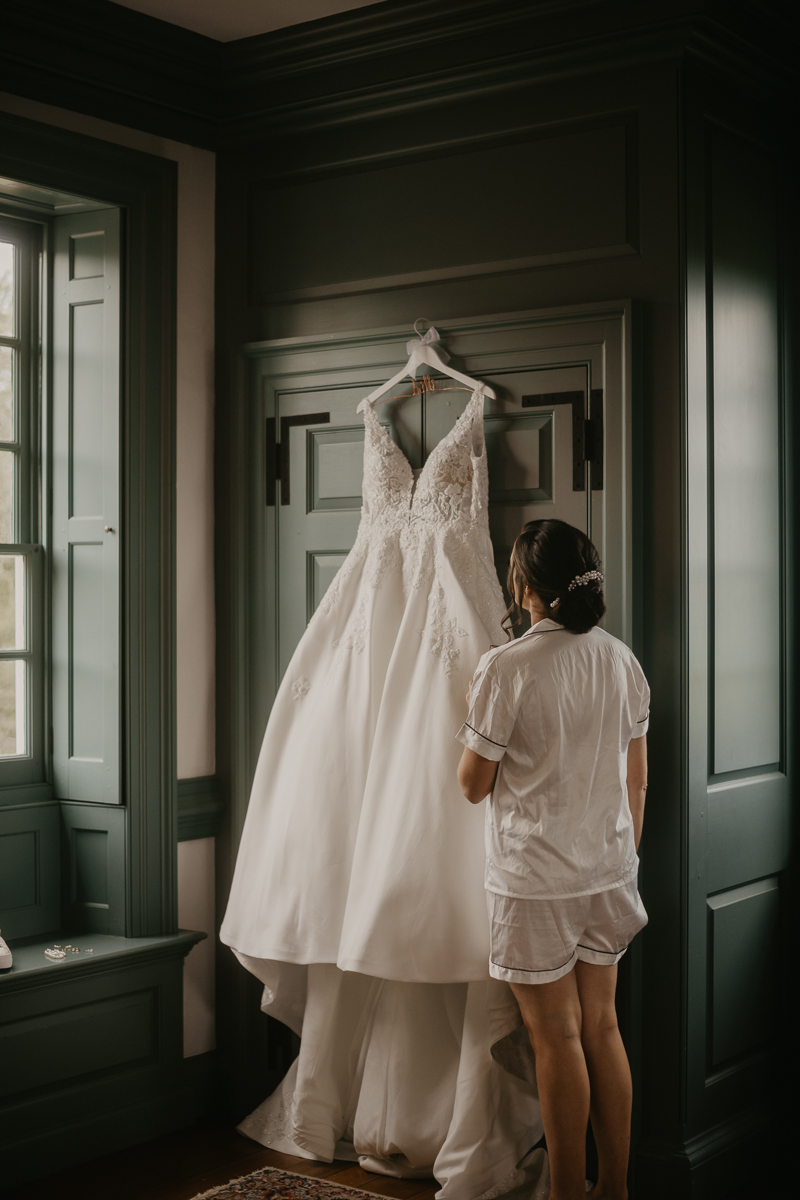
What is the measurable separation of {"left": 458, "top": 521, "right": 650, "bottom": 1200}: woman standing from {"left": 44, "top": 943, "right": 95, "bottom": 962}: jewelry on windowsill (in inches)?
48.3

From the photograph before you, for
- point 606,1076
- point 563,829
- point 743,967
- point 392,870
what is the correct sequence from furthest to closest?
point 743,967 < point 392,870 < point 606,1076 < point 563,829

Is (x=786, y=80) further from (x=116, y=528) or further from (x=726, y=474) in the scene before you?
(x=116, y=528)

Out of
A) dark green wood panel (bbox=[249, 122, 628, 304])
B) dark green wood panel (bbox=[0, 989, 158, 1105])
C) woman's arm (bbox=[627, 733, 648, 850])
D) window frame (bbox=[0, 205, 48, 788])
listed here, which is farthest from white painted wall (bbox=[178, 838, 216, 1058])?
dark green wood panel (bbox=[249, 122, 628, 304])

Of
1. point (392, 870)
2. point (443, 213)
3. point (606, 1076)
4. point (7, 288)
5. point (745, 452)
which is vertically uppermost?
point (443, 213)

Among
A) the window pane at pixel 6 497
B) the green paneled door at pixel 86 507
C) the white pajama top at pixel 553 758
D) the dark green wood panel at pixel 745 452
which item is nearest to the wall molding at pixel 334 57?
the dark green wood panel at pixel 745 452

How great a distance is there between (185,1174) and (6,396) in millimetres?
2203

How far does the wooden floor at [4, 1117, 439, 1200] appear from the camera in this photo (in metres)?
2.90

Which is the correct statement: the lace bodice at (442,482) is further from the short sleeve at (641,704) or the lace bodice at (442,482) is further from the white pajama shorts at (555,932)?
the white pajama shorts at (555,932)

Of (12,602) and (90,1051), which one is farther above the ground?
(12,602)

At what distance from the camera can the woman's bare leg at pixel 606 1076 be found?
2.63 m

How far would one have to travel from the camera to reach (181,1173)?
3.03 metres

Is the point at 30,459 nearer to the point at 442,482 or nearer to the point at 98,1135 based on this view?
the point at 442,482

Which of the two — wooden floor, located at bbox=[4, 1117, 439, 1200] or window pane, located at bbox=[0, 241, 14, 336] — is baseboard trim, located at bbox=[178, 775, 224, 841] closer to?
wooden floor, located at bbox=[4, 1117, 439, 1200]

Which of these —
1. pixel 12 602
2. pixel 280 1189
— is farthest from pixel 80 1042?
pixel 12 602
